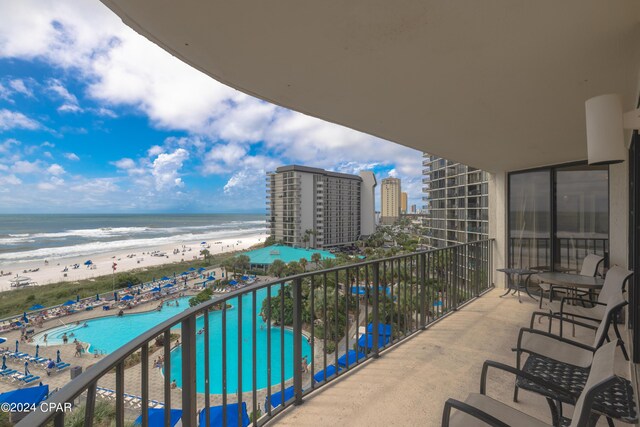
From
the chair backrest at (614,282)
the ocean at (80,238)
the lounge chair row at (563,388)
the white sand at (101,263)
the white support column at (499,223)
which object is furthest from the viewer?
the ocean at (80,238)

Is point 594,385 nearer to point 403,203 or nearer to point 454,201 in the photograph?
point 454,201

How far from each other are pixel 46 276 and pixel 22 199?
50238 mm

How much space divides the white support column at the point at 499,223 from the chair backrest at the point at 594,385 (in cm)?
500

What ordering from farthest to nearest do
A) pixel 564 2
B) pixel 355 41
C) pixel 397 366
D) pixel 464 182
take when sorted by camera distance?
pixel 464 182 → pixel 397 366 → pixel 355 41 → pixel 564 2

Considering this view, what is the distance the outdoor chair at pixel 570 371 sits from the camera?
133 centimetres

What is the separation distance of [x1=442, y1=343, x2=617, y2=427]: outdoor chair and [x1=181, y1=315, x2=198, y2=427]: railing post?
1149mm

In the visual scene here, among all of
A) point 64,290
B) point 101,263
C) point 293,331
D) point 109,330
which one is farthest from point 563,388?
point 101,263

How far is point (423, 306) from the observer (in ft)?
11.1

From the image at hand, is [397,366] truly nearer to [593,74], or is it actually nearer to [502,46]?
[502,46]

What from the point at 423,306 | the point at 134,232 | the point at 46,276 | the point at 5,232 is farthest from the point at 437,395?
the point at 5,232

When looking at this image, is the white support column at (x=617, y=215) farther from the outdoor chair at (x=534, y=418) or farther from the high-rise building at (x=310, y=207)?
the high-rise building at (x=310, y=207)

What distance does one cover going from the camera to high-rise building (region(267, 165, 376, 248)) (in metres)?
51.6

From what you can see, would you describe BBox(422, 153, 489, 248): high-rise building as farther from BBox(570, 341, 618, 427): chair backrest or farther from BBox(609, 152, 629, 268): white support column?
BBox(570, 341, 618, 427): chair backrest

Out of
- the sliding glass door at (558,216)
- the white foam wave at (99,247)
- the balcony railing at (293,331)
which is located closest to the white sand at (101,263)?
the white foam wave at (99,247)
